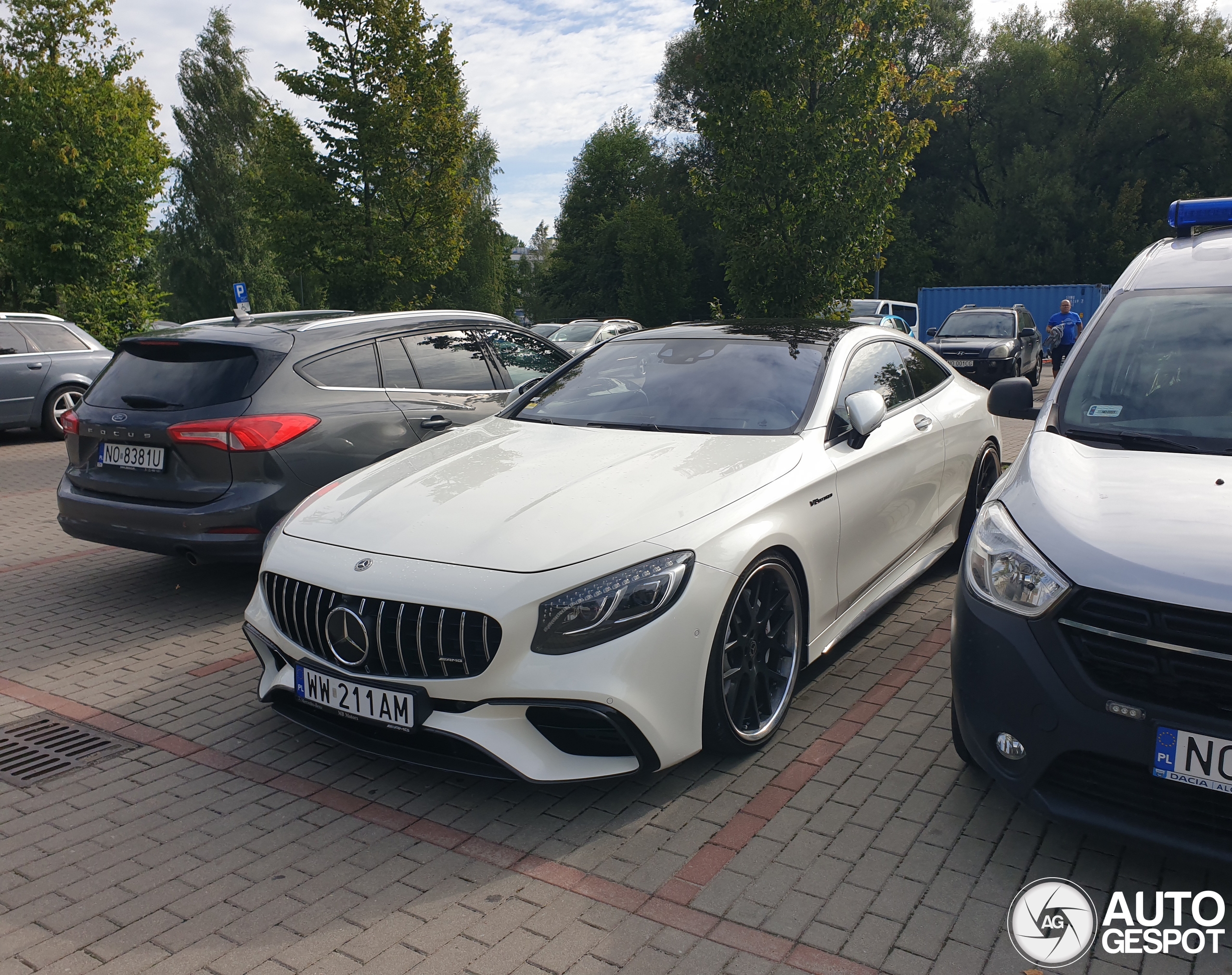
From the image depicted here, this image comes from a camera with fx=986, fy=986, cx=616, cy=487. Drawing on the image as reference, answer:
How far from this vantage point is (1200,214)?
479 centimetres

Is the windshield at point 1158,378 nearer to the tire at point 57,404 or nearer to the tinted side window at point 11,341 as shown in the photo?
the tire at point 57,404

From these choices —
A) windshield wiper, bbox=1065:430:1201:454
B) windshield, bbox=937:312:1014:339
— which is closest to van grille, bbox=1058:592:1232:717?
windshield wiper, bbox=1065:430:1201:454

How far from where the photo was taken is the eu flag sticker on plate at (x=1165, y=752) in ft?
8.45

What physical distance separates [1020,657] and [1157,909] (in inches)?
31.2

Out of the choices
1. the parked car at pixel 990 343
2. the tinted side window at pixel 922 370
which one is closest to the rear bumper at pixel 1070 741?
the tinted side window at pixel 922 370

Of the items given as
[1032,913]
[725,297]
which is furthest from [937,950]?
[725,297]

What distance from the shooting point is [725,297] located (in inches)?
1912

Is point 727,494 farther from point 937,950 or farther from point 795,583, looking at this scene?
point 937,950

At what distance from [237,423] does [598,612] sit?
Answer: 10.0 ft

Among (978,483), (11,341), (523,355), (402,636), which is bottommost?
(978,483)

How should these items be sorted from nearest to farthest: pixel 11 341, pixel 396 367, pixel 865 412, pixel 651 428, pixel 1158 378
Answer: pixel 1158 378 < pixel 865 412 < pixel 651 428 < pixel 396 367 < pixel 11 341

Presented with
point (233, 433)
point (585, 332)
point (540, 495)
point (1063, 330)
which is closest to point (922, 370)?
point (540, 495)

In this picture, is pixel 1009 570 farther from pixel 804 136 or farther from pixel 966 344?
pixel 966 344

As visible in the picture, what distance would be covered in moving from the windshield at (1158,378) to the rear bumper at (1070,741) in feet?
3.22
